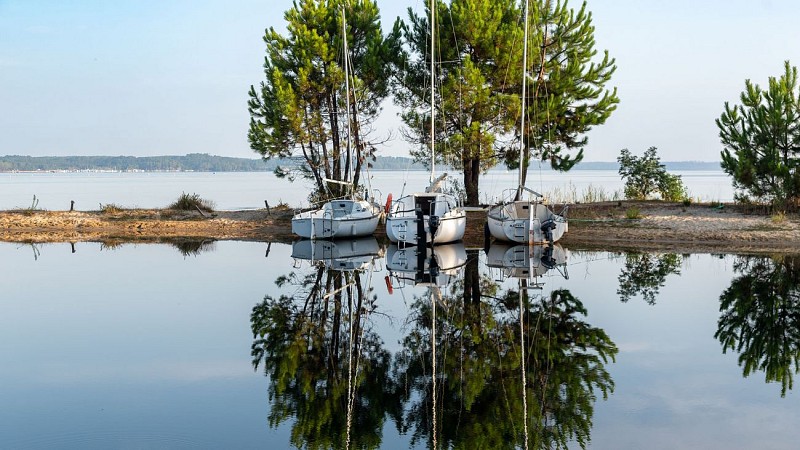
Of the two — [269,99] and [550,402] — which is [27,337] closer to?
[550,402]

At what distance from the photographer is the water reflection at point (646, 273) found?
57.7 feet

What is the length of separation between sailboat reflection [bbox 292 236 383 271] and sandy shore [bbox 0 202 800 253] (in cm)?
255

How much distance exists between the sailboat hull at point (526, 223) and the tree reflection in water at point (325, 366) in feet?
34.3

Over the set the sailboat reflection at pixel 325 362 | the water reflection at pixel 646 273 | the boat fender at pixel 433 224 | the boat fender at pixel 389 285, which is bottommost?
the sailboat reflection at pixel 325 362

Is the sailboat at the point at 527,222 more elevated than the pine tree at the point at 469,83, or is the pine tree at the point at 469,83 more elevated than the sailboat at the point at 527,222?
the pine tree at the point at 469,83

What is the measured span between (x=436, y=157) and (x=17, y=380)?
2355 cm

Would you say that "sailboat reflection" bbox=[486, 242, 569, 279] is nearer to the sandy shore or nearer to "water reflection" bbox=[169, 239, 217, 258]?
the sandy shore

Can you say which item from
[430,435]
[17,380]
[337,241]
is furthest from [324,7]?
[430,435]

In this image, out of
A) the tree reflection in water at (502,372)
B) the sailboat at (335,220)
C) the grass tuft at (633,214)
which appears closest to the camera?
the tree reflection in water at (502,372)

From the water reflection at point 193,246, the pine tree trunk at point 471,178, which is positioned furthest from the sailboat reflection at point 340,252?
the pine tree trunk at point 471,178

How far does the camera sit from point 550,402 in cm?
977

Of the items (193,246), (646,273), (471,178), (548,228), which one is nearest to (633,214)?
(548,228)

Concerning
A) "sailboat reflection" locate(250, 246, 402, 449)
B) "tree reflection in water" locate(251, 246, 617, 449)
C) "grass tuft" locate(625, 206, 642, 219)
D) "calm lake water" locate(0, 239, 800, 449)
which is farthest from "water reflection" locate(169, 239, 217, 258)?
"grass tuft" locate(625, 206, 642, 219)

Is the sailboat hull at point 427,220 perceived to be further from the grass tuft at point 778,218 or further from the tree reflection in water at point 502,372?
the grass tuft at point 778,218
